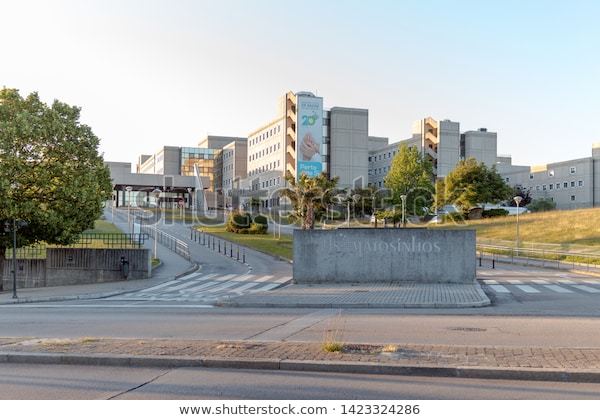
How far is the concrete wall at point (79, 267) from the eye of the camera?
33.5 metres

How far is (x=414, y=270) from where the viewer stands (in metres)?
27.5

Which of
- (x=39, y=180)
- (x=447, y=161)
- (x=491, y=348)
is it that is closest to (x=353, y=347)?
(x=491, y=348)

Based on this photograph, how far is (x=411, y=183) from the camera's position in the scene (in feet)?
285

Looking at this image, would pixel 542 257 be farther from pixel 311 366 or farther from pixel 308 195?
pixel 311 366

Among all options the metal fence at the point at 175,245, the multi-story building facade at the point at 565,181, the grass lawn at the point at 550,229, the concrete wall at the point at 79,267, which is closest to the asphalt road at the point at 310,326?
the concrete wall at the point at 79,267

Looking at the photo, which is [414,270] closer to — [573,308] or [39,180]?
[573,308]

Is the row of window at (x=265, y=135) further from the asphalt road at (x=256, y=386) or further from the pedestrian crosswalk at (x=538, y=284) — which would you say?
the asphalt road at (x=256, y=386)

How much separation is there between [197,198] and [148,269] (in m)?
88.7

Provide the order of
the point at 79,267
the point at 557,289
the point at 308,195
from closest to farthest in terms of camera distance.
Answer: the point at 557,289
the point at 79,267
the point at 308,195

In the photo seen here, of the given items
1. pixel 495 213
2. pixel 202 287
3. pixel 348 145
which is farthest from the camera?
pixel 348 145

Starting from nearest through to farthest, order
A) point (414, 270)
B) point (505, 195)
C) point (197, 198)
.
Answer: point (414, 270)
point (505, 195)
point (197, 198)

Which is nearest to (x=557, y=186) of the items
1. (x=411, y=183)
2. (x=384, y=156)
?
(x=384, y=156)

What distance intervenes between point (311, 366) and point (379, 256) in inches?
762

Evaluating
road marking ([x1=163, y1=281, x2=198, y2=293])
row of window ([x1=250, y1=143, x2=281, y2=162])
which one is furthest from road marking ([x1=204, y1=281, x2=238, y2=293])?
row of window ([x1=250, y1=143, x2=281, y2=162])
